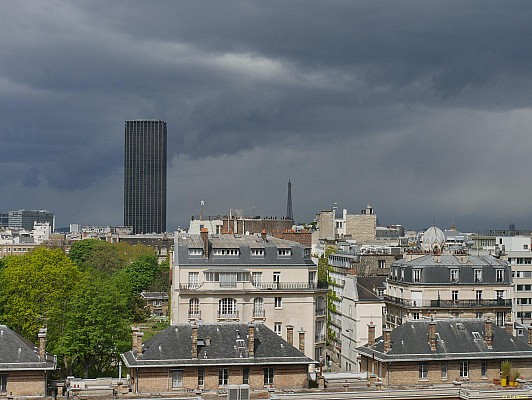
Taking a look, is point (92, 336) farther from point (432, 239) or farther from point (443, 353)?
point (432, 239)

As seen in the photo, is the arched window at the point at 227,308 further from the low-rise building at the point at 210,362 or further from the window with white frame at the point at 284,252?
the low-rise building at the point at 210,362

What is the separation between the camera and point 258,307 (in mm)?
85062

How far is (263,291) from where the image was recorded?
8512 cm

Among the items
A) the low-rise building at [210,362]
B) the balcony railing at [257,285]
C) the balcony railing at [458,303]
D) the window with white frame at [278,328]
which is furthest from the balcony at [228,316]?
the low-rise building at [210,362]

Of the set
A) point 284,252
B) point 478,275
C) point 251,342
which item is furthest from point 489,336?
point 478,275

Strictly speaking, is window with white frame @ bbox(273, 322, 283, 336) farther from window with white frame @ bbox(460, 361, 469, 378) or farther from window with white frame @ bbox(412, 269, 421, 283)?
window with white frame @ bbox(460, 361, 469, 378)

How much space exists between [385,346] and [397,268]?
32369mm

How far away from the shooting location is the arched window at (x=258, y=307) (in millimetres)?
84812

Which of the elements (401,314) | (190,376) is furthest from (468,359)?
(401,314)

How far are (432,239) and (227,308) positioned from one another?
128 feet

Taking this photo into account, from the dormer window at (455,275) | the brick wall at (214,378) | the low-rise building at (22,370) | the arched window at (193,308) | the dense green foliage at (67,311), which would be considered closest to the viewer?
the low-rise building at (22,370)

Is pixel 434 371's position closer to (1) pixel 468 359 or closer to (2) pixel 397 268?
(1) pixel 468 359

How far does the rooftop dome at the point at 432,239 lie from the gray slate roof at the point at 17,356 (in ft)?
197

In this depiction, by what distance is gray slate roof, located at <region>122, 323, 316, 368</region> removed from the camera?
2397 inches
